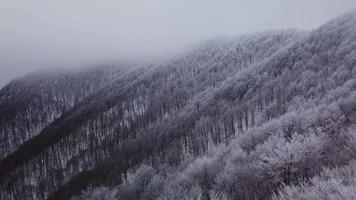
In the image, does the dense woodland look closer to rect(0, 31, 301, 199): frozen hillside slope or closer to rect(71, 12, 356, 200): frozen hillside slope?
rect(71, 12, 356, 200): frozen hillside slope

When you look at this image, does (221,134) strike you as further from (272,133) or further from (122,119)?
(122,119)

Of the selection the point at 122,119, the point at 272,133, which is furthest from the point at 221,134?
the point at 122,119

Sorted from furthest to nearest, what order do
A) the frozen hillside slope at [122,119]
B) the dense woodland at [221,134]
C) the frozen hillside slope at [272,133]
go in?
1. the frozen hillside slope at [122,119]
2. the dense woodland at [221,134]
3. the frozen hillside slope at [272,133]

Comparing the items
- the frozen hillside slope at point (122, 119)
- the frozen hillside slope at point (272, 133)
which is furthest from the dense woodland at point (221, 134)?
the frozen hillside slope at point (122, 119)

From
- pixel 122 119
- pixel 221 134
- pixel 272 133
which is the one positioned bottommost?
pixel 122 119

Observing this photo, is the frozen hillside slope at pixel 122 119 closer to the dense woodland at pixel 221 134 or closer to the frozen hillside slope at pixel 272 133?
the dense woodland at pixel 221 134

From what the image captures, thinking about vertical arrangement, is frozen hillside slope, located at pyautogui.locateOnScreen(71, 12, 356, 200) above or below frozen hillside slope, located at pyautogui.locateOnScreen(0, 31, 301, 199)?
above

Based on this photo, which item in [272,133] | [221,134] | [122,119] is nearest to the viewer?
[272,133]

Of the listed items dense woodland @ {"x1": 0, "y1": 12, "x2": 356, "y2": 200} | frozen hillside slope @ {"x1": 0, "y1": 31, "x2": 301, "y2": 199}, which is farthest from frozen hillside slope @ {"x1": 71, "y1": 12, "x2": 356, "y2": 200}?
frozen hillside slope @ {"x1": 0, "y1": 31, "x2": 301, "y2": 199}
